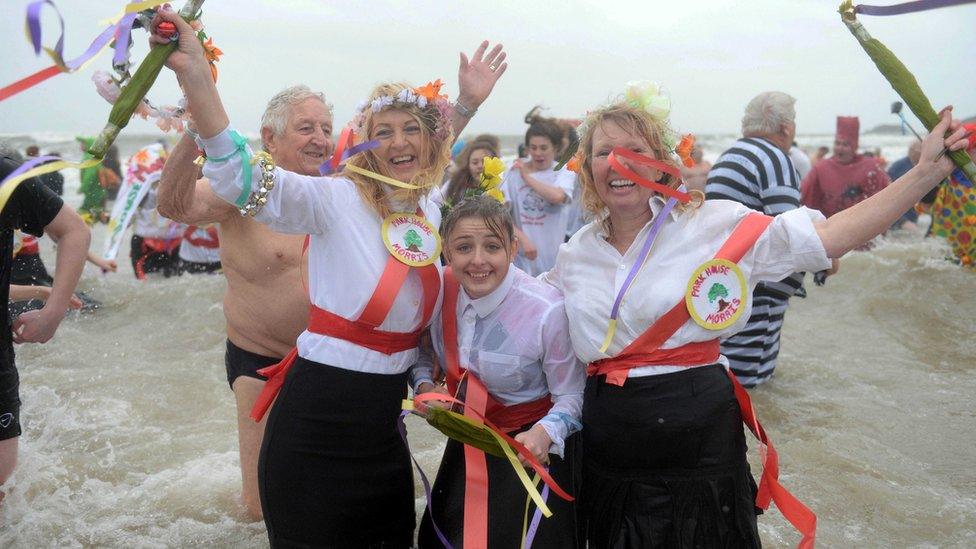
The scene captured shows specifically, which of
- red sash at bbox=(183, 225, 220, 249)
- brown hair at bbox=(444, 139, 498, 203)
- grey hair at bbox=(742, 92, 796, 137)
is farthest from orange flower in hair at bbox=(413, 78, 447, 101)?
red sash at bbox=(183, 225, 220, 249)

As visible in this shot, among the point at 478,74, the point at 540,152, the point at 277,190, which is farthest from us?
the point at 540,152

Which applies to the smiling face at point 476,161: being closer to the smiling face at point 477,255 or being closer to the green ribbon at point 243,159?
the smiling face at point 477,255

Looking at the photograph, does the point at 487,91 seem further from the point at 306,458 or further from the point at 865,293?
the point at 865,293

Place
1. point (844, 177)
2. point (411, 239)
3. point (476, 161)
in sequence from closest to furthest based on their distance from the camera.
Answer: point (411, 239) → point (476, 161) → point (844, 177)

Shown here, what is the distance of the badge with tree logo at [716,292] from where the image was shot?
92.3 inches

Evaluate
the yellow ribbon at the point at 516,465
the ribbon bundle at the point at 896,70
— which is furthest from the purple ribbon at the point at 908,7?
the yellow ribbon at the point at 516,465

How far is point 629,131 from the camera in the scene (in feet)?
8.29

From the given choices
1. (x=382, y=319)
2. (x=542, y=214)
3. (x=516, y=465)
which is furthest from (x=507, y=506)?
(x=542, y=214)

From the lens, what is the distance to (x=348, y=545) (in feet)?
8.79

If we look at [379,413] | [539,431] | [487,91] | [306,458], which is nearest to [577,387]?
[539,431]

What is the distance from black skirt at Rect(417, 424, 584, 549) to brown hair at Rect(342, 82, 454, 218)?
86cm

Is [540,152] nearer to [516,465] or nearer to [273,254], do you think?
[273,254]

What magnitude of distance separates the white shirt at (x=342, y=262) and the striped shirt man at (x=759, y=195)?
111 inches

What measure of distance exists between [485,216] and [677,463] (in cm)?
99
